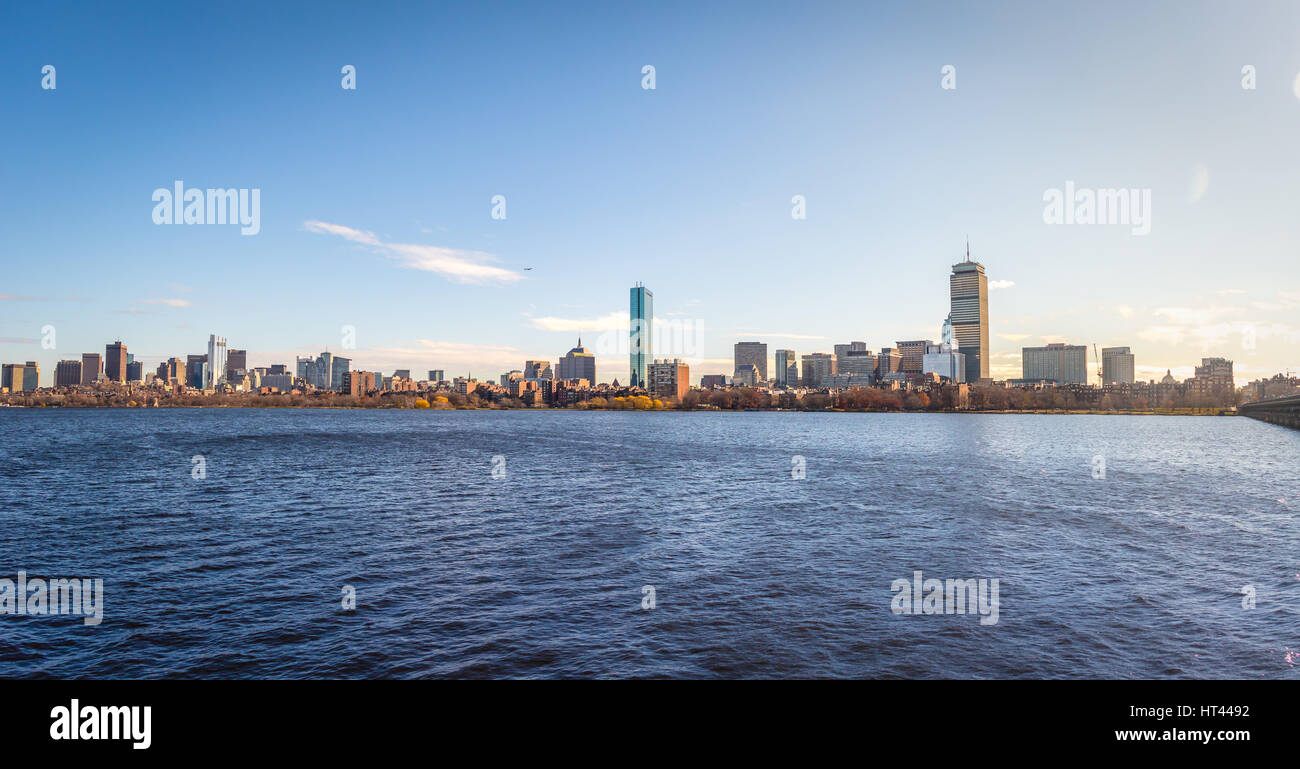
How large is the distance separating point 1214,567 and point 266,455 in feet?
306

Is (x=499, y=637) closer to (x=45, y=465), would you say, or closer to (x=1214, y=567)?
(x=1214, y=567)

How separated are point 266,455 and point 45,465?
2104cm

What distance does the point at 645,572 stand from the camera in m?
27.6

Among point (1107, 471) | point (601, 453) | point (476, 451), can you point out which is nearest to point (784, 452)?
point (601, 453)

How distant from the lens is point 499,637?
65.1ft

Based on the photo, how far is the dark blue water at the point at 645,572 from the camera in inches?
723

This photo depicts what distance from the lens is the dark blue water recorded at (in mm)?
18375

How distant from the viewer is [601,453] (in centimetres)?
9119

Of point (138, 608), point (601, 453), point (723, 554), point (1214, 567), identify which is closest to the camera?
point (138, 608)
